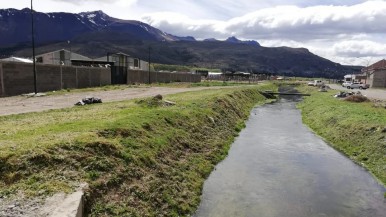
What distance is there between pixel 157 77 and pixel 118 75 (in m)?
27.8

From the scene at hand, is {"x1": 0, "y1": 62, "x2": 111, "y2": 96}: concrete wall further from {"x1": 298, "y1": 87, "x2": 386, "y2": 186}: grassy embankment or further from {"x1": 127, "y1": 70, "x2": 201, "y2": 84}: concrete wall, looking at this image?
{"x1": 298, "y1": 87, "x2": 386, "y2": 186}: grassy embankment

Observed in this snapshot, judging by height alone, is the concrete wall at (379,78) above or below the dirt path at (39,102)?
above

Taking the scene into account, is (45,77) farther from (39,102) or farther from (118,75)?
(118,75)

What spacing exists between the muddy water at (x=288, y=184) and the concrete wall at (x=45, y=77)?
33.5 m

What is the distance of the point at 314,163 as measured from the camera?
27969 millimetres

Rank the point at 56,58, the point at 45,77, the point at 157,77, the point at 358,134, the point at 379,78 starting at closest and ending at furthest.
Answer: the point at 358,134 < the point at 45,77 < the point at 56,58 < the point at 157,77 < the point at 379,78

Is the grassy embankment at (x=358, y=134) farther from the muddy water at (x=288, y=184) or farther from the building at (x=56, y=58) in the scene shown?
the building at (x=56, y=58)

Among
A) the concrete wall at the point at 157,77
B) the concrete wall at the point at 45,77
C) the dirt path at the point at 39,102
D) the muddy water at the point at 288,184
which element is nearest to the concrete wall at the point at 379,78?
the concrete wall at the point at 157,77

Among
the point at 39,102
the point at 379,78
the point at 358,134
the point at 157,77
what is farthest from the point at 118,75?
the point at 379,78

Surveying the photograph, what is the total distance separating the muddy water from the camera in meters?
18.3

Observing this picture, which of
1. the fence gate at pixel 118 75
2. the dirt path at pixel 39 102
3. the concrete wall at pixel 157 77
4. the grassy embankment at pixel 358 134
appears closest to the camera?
the grassy embankment at pixel 358 134

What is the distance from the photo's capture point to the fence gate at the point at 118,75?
89062 mm

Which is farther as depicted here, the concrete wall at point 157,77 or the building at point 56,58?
the concrete wall at point 157,77

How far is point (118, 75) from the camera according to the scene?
9094 centimetres
